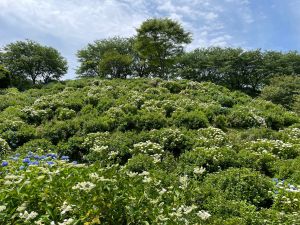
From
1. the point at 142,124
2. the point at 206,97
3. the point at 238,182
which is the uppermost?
the point at 206,97

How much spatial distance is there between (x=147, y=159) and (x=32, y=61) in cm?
3262

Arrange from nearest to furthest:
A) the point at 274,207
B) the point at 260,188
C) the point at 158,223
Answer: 1. the point at 158,223
2. the point at 274,207
3. the point at 260,188

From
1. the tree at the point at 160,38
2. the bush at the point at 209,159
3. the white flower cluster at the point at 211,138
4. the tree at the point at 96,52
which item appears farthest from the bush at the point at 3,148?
the tree at the point at 96,52

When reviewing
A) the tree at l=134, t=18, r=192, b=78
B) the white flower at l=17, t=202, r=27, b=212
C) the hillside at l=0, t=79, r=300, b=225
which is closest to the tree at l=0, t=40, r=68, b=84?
the tree at l=134, t=18, r=192, b=78

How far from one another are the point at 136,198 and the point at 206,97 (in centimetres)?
1281

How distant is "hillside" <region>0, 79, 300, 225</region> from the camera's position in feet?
11.4

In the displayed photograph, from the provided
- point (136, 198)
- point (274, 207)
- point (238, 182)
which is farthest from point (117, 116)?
point (136, 198)

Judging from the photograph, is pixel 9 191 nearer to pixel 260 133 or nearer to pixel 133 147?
pixel 133 147

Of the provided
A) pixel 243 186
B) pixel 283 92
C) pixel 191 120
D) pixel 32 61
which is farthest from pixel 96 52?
pixel 243 186

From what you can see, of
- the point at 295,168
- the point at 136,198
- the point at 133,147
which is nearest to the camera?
the point at 136,198

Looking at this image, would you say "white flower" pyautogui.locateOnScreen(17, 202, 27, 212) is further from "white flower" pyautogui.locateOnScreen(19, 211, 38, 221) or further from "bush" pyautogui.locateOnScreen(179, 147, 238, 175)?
"bush" pyautogui.locateOnScreen(179, 147, 238, 175)

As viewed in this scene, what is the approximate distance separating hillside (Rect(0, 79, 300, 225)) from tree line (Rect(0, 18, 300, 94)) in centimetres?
1265

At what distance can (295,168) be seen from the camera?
306 inches

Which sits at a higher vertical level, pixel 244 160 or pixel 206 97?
pixel 206 97
